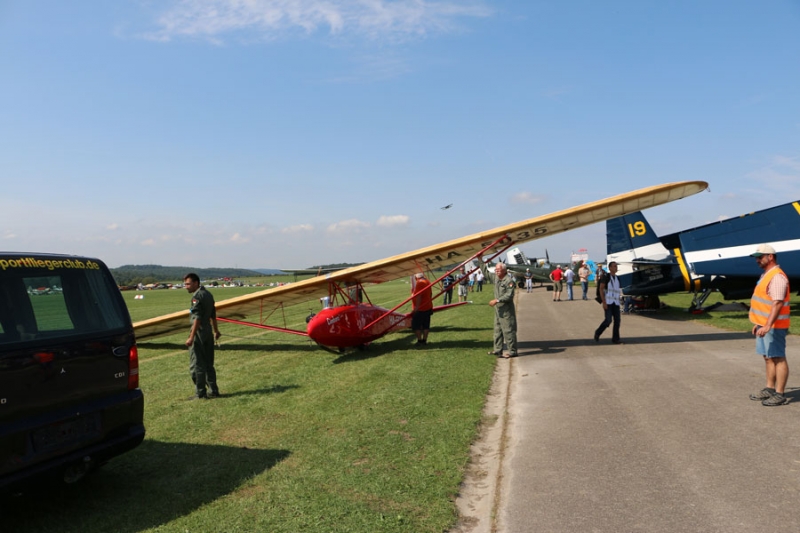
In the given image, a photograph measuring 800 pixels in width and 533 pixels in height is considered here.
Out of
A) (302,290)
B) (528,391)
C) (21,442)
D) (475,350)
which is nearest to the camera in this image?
(21,442)

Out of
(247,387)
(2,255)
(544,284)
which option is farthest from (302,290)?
(544,284)

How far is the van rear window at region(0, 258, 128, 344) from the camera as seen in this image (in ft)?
12.6

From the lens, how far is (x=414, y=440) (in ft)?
17.8

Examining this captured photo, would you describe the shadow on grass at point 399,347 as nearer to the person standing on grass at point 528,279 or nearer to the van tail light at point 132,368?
the van tail light at point 132,368

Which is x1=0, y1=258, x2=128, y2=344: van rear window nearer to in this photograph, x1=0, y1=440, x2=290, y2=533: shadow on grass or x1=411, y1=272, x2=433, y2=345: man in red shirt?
x1=0, y1=440, x2=290, y2=533: shadow on grass

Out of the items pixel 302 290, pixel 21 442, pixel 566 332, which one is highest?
pixel 302 290

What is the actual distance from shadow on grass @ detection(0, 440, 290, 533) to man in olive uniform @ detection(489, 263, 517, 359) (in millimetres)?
6345

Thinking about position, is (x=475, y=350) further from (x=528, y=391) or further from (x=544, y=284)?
(x=544, y=284)

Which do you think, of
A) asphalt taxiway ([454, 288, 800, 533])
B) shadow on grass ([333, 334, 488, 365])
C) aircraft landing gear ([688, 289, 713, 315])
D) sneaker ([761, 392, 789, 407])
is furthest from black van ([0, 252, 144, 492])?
aircraft landing gear ([688, 289, 713, 315])

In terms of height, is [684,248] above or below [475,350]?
above

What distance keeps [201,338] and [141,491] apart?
3.48 meters

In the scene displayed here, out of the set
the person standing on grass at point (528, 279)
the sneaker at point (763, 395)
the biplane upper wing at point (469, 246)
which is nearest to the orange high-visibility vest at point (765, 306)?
the sneaker at point (763, 395)

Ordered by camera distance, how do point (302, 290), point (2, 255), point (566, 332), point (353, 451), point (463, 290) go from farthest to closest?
point (463, 290) → point (566, 332) → point (302, 290) → point (353, 451) → point (2, 255)

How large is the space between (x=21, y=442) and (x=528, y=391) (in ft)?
20.3
